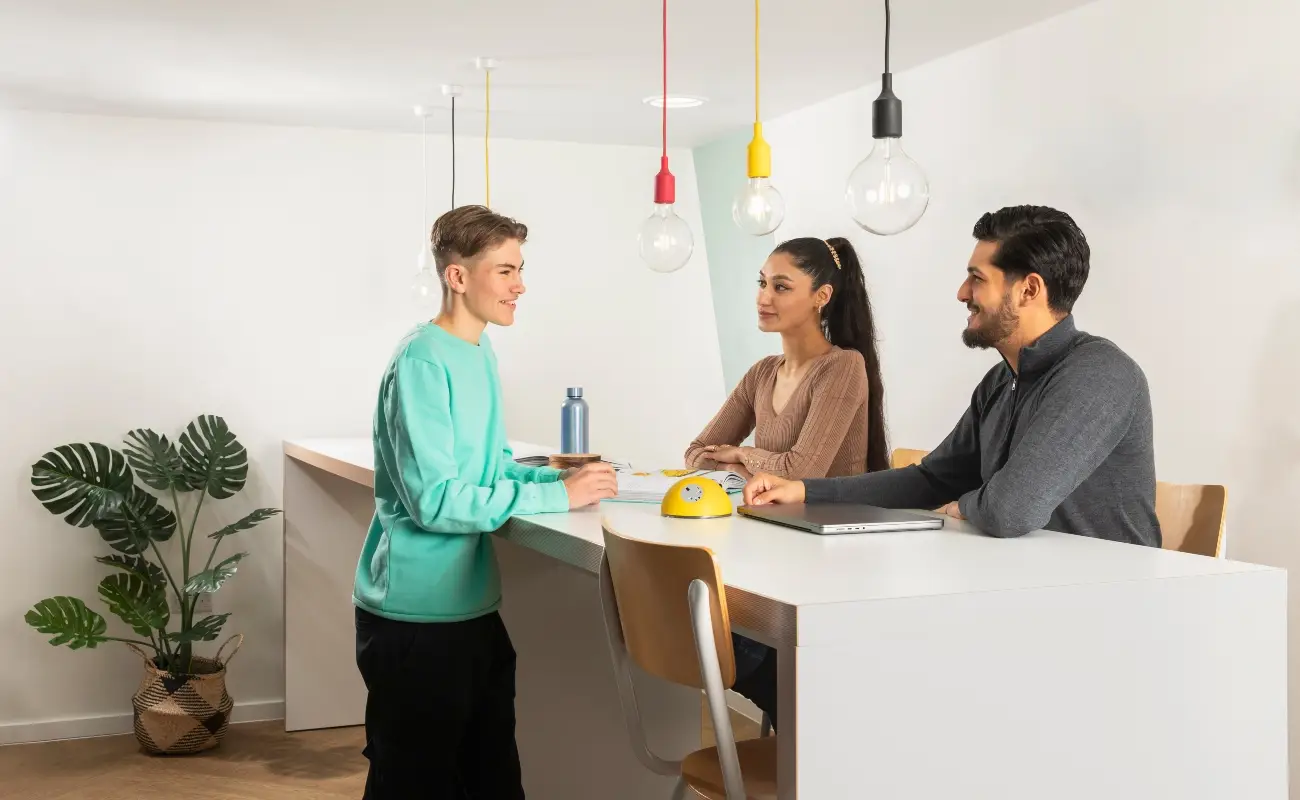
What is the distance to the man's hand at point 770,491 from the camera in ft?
6.91

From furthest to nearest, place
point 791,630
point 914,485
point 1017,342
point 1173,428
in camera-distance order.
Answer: point 1173,428
point 914,485
point 1017,342
point 791,630

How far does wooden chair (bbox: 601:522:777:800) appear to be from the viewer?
1375 mm

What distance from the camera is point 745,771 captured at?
1763mm

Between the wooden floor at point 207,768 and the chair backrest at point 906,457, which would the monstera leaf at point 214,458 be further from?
the chair backrest at point 906,457

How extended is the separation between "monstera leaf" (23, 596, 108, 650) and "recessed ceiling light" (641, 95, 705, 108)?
8.11 ft

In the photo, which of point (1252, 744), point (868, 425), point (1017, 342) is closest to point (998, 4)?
point (868, 425)

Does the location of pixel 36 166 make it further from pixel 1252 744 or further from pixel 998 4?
pixel 1252 744

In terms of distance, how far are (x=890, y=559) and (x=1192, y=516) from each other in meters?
0.95

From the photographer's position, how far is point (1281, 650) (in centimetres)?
152

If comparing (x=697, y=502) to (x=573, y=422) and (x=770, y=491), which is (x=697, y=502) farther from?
(x=573, y=422)

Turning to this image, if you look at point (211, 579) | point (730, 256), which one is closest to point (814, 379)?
point (730, 256)

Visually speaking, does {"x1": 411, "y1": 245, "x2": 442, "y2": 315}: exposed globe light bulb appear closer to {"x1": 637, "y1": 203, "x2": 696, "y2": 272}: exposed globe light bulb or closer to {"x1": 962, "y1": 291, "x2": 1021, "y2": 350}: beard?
{"x1": 637, "y1": 203, "x2": 696, "y2": 272}: exposed globe light bulb

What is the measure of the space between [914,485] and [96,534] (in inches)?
130

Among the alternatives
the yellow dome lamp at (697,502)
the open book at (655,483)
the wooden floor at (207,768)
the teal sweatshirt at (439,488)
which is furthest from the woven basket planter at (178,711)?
the yellow dome lamp at (697,502)
